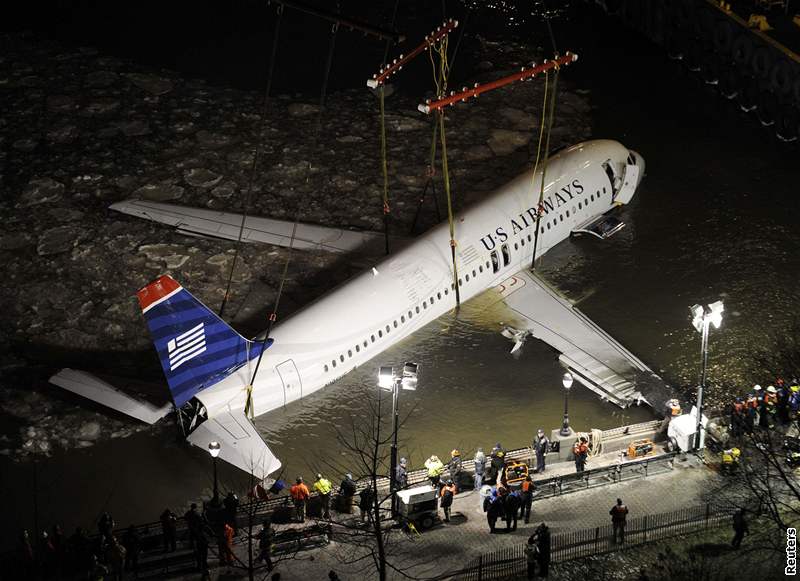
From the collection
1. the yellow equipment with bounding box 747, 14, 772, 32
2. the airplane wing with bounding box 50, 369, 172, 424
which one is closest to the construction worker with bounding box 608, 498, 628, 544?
the airplane wing with bounding box 50, 369, 172, 424

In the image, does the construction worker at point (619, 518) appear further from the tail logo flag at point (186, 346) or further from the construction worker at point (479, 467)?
the tail logo flag at point (186, 346)

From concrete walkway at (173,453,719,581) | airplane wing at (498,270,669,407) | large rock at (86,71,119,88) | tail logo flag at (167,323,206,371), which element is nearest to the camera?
concrete walkway at (173,453,719,581)

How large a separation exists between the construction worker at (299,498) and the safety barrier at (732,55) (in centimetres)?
3173

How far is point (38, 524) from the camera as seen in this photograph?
29297 mm

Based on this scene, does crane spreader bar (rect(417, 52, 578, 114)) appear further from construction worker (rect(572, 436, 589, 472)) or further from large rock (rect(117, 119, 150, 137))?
large rock (rect(117, 119, 150, 137))

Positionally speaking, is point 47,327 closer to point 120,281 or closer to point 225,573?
point 120,281

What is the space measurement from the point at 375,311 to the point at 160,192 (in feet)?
49.6

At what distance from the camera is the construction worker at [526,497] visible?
2788 centimetres

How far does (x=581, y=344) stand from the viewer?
35844 millimetres

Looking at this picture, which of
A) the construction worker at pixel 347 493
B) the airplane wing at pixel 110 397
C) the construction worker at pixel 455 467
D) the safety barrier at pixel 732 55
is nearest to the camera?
the construction worker at pixel 347 493

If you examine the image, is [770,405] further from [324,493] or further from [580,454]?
[324,493]

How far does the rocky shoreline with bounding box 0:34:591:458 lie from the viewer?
118 ft

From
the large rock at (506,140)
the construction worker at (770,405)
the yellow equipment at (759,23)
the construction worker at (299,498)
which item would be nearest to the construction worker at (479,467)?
the construction worker at (299,498)

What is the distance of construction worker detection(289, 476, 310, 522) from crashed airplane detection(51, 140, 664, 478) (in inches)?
→ 38.6
